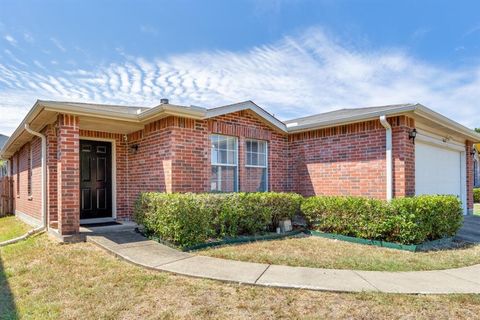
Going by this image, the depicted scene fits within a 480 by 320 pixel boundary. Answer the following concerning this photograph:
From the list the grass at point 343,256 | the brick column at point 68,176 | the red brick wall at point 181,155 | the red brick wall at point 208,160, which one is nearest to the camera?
the grass at point 343,256

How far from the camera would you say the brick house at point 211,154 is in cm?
707

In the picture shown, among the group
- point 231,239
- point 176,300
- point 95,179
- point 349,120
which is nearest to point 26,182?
point 95,179

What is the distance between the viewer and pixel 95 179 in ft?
29.1

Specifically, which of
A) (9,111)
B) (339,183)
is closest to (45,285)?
(339,183)

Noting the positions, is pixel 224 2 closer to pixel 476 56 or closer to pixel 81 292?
pixel 81 292

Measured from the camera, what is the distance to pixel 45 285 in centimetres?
420

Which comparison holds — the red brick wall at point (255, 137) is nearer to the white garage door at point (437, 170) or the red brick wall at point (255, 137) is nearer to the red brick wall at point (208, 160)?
the red brick wall at point (208, 160)

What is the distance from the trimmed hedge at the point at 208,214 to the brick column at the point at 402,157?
7.92 feet

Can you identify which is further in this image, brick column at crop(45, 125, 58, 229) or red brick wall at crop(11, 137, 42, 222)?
red brick wall at crop(11, 137, 42, 222)

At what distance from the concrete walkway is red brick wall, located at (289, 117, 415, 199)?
3.00m

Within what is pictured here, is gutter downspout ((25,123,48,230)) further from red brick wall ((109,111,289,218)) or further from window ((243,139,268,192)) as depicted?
window ((243,139,268,192))

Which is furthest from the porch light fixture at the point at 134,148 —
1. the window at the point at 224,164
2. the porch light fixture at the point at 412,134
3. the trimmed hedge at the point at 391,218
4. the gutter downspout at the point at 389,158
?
the porch light fixture at the point at 412,134

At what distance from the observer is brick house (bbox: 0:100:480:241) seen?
23.2 ft

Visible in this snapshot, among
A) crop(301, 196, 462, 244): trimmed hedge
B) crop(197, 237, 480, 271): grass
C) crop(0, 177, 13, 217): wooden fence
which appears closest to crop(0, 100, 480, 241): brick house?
crop(301, 196, 462, 244): trimmed hedge
